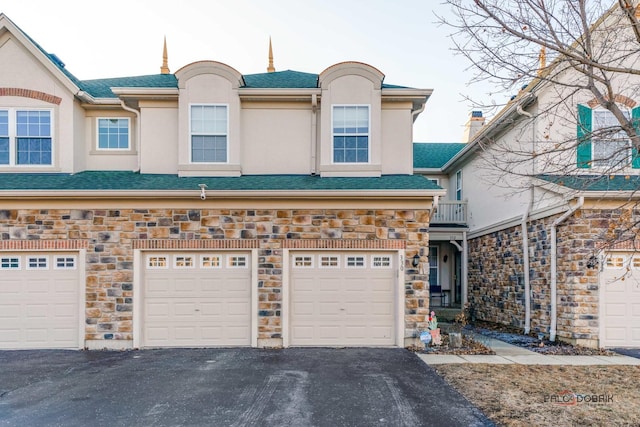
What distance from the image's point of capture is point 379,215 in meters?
9.59

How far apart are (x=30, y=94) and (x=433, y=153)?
1505 cm

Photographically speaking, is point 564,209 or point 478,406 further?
point 564,209

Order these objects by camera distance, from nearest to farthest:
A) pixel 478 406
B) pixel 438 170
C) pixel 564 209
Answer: pixel 478 406 < pixel 564 209 < pixel 438 170

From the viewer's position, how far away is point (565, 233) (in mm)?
10039

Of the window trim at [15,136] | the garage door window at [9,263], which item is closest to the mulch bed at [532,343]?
the garage door window at [9,263]

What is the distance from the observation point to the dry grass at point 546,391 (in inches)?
215

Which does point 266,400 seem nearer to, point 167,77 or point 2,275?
point 2,275

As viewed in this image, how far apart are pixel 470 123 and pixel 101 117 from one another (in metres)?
14.5

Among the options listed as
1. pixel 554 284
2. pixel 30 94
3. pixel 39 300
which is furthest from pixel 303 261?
pixel 30 94

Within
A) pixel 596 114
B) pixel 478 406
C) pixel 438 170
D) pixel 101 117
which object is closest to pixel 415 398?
pixel 478 406

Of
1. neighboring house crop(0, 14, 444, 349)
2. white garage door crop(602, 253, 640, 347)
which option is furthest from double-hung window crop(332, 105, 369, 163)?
white garage door crop(602, 253, 640, 347)

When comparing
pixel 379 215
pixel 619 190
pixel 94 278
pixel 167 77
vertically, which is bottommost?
pixel 94 278

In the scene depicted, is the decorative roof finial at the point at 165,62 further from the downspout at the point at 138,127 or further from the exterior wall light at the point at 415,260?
the exterior wall light at the point at 415,260

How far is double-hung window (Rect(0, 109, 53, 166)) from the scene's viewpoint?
34.6ft
